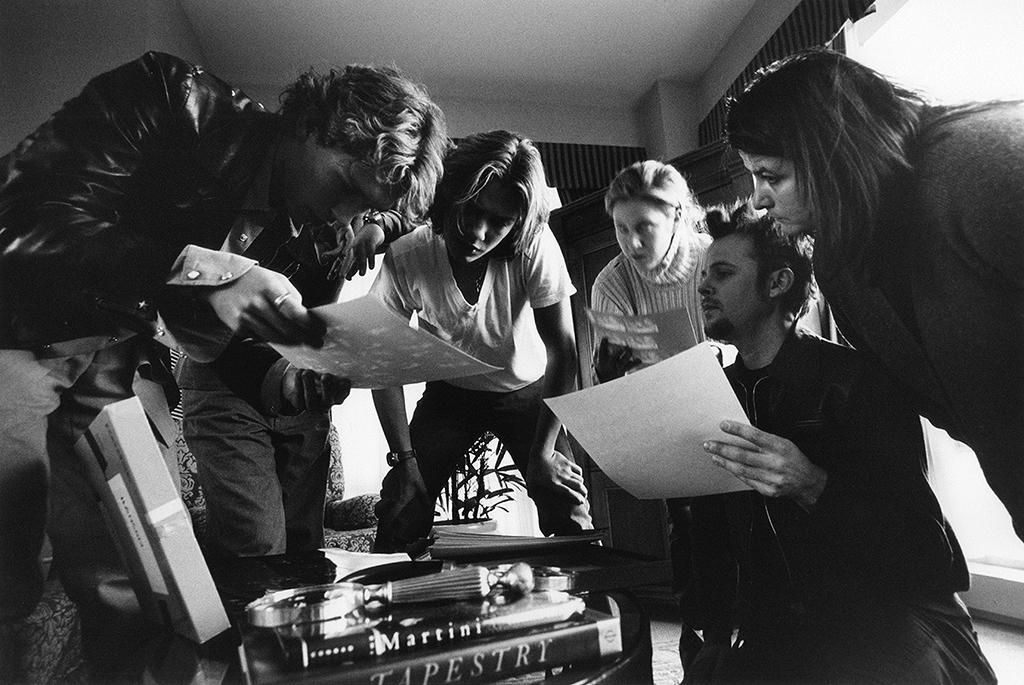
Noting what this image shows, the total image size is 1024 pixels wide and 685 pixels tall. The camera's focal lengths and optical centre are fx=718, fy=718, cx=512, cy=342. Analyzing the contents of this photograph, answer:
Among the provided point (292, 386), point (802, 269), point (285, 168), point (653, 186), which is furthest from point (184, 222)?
point (802, 269)

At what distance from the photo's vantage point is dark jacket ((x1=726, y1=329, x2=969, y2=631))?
914mm

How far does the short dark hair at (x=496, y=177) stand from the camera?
1.04 m

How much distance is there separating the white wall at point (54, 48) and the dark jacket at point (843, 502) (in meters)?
0.94

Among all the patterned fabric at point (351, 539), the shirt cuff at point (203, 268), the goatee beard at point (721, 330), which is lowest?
the patterned fabric at point (351, 539)

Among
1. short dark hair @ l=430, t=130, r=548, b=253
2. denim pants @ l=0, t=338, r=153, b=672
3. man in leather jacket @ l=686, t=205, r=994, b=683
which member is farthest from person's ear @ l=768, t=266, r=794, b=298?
denim pants @ l=0, t=338, r=153, b=672

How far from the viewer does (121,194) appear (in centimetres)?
96

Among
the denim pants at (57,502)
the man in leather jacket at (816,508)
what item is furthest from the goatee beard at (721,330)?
the denim pants at (57,502)

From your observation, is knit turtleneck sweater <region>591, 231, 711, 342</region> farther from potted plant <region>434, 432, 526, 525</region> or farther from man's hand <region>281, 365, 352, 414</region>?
man's hand <region>281, 365, 352, 414</region>

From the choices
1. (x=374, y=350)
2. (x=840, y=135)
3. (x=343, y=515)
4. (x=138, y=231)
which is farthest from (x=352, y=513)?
(x=840, y=135)

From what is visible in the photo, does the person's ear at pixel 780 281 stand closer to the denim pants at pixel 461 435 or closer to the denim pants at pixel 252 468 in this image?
the denim pants at pixel 461 435

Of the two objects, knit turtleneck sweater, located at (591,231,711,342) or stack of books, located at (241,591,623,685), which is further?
knit turtleneck sweater, located at (591,231,711,342)

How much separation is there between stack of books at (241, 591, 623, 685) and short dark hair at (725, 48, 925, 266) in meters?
0.59

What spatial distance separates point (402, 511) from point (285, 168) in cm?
52

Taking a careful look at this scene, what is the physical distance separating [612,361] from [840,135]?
1.38 ft
